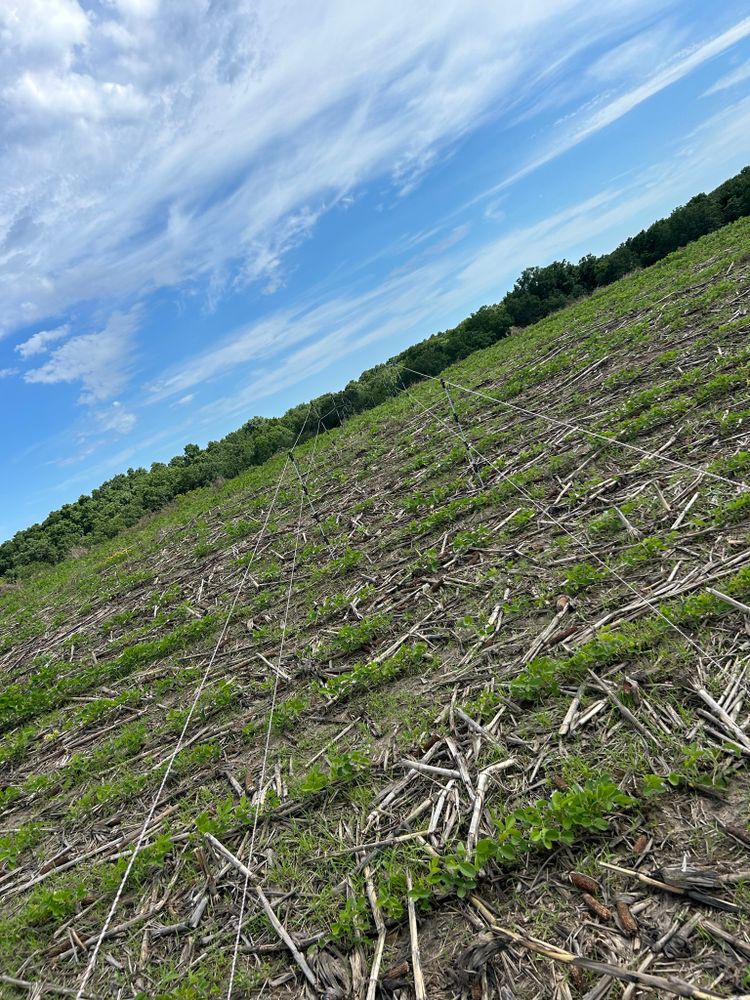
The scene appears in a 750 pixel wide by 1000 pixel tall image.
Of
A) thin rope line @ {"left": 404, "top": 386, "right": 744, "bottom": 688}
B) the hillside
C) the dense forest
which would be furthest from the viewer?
the dense forest

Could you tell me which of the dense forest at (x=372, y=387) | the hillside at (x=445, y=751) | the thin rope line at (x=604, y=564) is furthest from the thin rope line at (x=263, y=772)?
the dense forest at (x=372, y=387)

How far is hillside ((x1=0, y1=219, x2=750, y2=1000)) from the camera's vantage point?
2119 mm

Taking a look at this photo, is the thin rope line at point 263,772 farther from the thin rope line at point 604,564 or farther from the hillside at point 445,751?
the thin rope line at point 604,564

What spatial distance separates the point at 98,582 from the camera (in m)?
12.2

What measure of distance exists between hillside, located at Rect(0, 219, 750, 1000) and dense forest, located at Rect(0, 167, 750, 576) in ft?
48.0

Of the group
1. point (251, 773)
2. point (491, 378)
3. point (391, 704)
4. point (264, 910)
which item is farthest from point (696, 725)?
point (491, 378)

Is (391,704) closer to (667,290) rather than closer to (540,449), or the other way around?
(540,449)

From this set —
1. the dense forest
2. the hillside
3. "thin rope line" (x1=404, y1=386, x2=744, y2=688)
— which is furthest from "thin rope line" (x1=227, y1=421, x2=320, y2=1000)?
the dense forest

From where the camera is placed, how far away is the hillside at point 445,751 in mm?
2119

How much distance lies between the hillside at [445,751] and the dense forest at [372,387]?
14.6m

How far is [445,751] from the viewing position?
10.2ft

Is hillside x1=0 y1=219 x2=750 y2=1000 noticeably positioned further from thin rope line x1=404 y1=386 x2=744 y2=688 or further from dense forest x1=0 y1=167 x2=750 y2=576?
dense forest x1=0 y1=167 x2=750 y2=576

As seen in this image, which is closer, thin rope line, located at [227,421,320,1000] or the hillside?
the hillside

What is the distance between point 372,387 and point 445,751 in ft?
66.6
